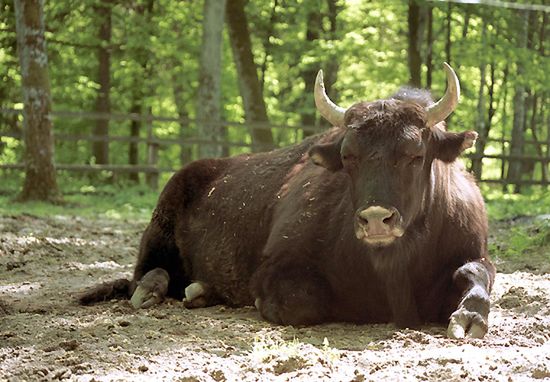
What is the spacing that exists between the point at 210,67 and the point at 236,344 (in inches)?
491

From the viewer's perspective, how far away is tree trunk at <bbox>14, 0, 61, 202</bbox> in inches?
559

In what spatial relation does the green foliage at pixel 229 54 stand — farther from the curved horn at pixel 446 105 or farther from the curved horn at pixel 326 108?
the curved horn at pixel 446 105

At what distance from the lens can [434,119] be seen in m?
5.48

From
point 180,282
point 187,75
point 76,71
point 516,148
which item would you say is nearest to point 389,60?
point 516,148

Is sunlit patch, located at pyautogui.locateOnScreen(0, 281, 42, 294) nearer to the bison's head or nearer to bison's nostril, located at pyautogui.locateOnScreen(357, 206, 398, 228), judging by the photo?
the bison's head

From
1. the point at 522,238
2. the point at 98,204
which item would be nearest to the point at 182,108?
the point at 98,204

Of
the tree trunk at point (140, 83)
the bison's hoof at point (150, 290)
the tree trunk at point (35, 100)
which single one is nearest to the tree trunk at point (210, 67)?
the tree trunk at point (35, 100)

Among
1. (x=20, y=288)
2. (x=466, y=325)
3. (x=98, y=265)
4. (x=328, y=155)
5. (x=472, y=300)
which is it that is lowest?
(x=98, y=265)

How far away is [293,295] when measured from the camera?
563cm

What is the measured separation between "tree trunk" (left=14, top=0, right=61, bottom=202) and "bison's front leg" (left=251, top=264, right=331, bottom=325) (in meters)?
9.31

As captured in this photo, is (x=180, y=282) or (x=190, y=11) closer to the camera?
(x=180, y=282)

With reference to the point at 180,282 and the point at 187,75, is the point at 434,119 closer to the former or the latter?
the point at 180,282

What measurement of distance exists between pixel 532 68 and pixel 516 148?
16.6 ft

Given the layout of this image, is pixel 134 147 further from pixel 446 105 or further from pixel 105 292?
pixel 446 105
